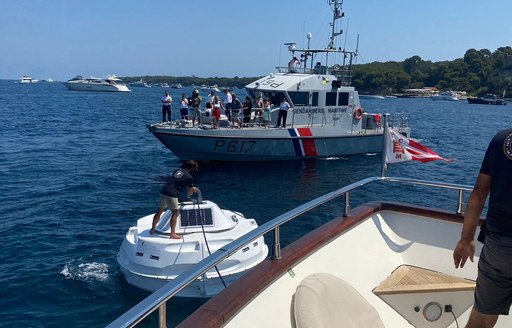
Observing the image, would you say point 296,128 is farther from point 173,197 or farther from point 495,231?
point 495,231

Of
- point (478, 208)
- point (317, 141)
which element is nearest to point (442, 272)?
point (478, 208)

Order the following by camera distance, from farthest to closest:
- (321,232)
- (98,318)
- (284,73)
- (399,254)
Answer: (284,73) → (98,318) → (399,254) → (321,232)

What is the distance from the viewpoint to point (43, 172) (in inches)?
746

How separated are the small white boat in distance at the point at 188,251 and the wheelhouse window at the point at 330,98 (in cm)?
1403

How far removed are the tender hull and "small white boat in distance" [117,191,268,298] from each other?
410 inches

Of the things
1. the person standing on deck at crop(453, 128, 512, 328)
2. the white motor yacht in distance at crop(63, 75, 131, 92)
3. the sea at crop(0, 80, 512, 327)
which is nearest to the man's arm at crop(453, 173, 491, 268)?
the person standing on deck at crop(453, 128, 512, 328)

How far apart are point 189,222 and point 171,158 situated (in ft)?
49.3

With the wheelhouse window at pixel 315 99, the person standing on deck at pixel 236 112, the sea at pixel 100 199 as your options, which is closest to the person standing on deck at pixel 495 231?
the sea at pixel 100 199

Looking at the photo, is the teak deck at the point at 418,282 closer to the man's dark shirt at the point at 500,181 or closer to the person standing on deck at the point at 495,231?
the person standing on deck at the point at 495,231

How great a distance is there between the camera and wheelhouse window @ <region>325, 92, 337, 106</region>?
21219 mm

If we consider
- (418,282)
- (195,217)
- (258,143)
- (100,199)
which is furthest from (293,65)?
(418,282)

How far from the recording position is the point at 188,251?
7.51 meters

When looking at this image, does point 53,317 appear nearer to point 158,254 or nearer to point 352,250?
point 158,254

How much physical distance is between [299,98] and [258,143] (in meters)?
3.19
